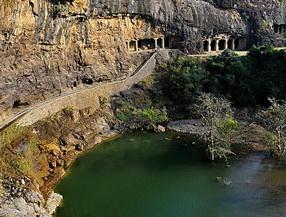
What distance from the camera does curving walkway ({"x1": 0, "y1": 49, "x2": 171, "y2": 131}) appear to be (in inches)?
1728

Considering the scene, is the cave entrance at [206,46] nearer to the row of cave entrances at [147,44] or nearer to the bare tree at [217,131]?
the row of cave entrances at [147,44]

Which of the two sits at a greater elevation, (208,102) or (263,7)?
(263,7)

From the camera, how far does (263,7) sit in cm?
6781

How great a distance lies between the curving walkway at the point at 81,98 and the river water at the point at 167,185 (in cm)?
639

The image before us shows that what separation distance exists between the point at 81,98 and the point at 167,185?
18.1 meters

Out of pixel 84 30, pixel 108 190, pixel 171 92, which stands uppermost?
pixel 84 30

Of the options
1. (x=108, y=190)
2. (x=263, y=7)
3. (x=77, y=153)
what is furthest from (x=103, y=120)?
(x=263, y=7)

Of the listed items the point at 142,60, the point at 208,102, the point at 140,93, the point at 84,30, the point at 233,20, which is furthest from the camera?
the point at 233,20

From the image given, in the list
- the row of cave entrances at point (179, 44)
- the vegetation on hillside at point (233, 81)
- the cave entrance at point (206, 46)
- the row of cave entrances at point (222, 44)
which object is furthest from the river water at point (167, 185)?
the row of cave entrances at point (222, 44)

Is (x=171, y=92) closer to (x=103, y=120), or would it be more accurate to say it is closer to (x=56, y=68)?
(x=103, y=120)

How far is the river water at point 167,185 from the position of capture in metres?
35.2

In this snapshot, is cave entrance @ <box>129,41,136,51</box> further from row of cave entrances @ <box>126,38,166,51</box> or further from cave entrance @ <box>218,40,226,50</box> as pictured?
cave entrance @ <box>218,40,226,50</box>

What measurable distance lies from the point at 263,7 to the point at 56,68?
34.8 meters

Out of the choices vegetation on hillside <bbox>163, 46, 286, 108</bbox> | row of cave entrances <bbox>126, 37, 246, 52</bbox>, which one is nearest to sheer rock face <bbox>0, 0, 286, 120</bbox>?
row of cave entrances <bbox>126, 37, 246, 52</bbox>
